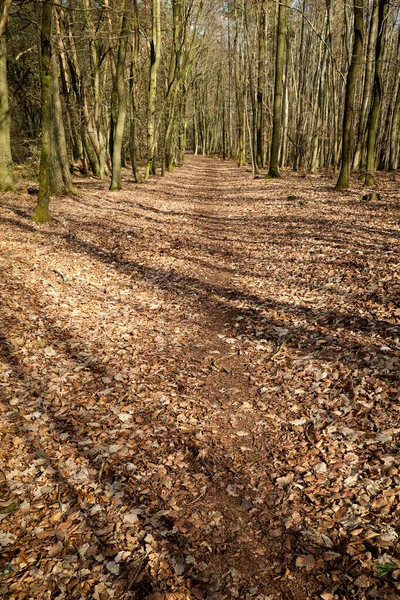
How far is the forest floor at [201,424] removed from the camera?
296cm

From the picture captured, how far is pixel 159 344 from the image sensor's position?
619 centimetres

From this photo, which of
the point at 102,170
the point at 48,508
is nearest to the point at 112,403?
the point at 48,508

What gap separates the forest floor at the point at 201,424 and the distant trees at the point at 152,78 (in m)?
5.84

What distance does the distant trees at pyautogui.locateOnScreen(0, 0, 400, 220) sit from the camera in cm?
1389

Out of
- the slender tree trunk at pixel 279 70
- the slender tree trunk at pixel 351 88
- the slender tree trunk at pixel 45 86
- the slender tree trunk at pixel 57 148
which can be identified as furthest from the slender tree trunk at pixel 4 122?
the slender tree trunk at pixel 351 88

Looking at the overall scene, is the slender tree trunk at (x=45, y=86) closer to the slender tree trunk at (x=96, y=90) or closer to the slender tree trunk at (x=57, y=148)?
the slender tree trunk at (x=57, y=148)

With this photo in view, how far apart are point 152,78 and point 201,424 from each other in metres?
21.8

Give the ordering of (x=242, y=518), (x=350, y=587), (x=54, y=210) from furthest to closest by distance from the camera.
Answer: (x=54, y=210), (x=242, y=518), (x=350, y=587)

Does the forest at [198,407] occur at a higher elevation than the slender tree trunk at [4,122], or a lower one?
lower

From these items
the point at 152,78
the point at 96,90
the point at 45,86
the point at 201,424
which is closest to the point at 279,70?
the point at 152,78

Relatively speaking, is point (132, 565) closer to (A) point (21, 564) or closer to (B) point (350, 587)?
(A) point (21, 564)

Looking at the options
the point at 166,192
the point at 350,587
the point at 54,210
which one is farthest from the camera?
the point at 166,192

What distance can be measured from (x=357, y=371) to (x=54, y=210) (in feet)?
37.7

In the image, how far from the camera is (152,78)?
21.3 meters
